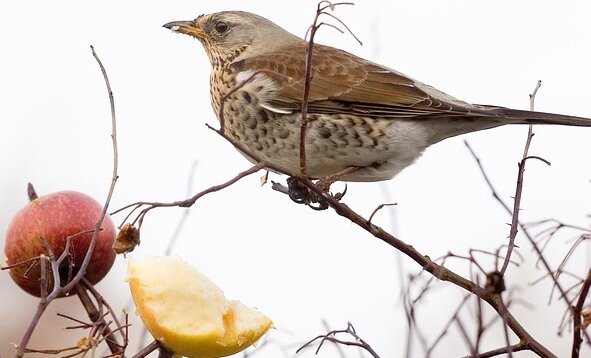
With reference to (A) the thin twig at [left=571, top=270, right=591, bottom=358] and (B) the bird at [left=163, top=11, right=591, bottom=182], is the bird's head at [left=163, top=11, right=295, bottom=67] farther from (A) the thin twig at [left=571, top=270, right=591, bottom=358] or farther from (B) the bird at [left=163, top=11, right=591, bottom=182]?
(A) the thin twig at [left=571, top=270, right=591, bottom=358]

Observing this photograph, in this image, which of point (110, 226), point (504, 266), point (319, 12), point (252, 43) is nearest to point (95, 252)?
point (110, 226)

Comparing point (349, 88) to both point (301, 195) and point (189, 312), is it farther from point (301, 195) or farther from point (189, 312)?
point (189, 312)

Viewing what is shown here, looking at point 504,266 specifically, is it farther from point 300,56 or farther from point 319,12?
point 300,56

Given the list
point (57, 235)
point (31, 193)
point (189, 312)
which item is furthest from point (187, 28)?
point (189, 312)

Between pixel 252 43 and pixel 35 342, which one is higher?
pixel 252 43

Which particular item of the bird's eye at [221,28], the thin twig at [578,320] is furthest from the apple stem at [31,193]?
the bird's eye at [221,28]

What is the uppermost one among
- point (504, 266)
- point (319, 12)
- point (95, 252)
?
point (319, 12)

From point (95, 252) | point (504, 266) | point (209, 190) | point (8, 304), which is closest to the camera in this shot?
point (209, 190)

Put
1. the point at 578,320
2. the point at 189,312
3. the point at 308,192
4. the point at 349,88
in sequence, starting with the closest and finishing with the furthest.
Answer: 1. the point at 578,320
2. the point at 189,312
3. the point at 308,192
4. the point at 349,88
